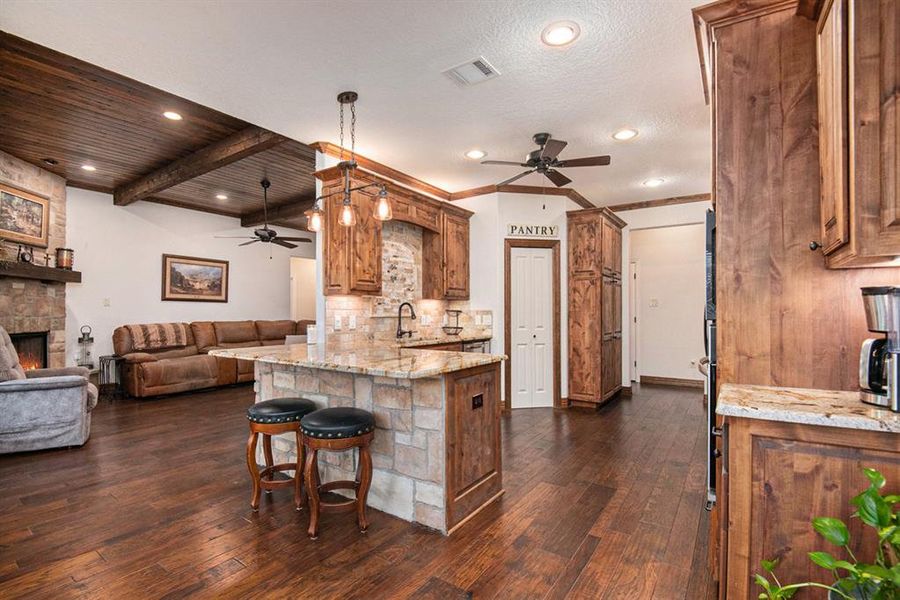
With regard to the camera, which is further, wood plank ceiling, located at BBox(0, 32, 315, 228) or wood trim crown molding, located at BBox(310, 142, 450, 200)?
wood trim crown molding, located at BBox(310, 142, 450, 200)

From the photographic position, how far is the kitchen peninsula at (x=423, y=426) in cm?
238

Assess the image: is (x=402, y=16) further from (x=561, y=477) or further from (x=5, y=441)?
(x=5, y=441)

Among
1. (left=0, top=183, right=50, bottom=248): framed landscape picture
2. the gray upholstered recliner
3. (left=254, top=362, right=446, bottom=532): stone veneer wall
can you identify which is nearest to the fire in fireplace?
(left=0, top=183, right=50, bottom=248): framed landscape picture

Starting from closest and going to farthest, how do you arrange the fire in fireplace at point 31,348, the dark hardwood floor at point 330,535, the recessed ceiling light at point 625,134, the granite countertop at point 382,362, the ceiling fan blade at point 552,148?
the dark hardwood floor at point 330,535, the granite countertop at point 382,362, the ceiling fan blade at point 552,148, the recessed ceiling light at point 625,134, the fire in fireplace at point 31,348

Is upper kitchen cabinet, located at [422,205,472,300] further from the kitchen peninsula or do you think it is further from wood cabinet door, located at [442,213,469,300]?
the kitchen peninsula

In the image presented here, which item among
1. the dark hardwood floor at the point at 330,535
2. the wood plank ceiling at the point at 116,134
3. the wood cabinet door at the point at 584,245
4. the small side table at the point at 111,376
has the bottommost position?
the dark hardwood floor at the point at 330,535

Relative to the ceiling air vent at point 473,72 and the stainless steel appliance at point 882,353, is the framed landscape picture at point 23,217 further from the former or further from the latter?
the stainless steel appliance at point 882,353

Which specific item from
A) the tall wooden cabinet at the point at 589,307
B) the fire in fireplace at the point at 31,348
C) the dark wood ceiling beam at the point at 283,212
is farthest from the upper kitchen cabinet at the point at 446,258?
the fire in fireplace at the point at 31,348

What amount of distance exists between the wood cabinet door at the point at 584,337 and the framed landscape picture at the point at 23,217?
6.73m

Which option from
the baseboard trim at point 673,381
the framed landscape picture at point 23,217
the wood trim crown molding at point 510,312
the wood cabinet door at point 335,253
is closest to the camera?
the wood cabinet door at point 335,253

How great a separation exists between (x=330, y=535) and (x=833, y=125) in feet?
9.45

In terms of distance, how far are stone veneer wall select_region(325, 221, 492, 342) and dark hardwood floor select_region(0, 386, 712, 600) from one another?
1.53 metres

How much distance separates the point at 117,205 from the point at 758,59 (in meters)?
7.91

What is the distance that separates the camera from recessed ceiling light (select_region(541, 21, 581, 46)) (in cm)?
231
